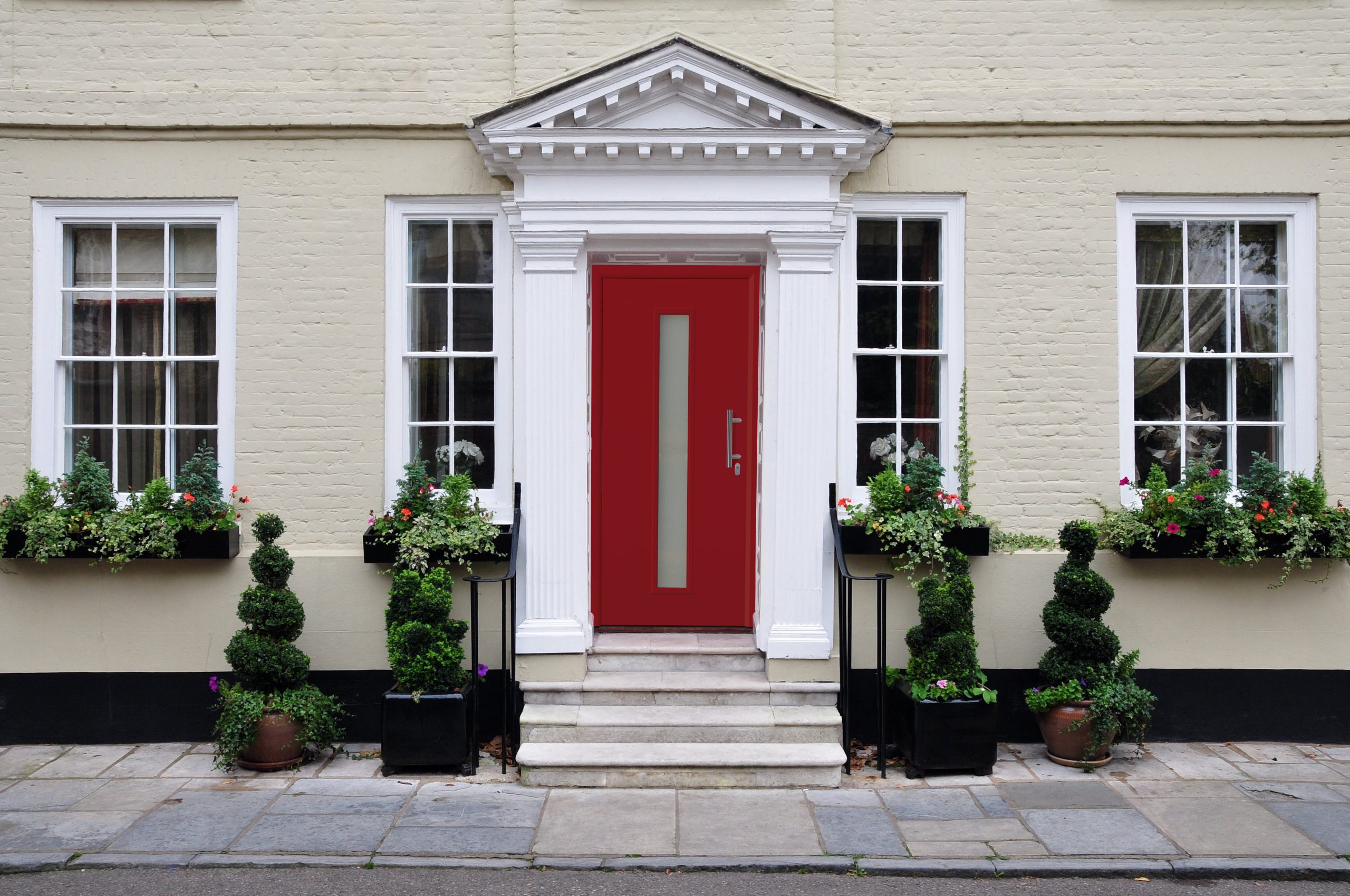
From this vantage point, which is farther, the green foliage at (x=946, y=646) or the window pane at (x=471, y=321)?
the window pane at (x=471, y=321)

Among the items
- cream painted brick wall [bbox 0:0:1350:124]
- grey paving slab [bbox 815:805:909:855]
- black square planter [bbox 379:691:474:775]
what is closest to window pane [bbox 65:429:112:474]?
cream painted brick wall [bbox 0:0:1350:124]

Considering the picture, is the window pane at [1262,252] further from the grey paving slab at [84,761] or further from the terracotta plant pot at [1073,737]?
the grey paving slab at [84,761]

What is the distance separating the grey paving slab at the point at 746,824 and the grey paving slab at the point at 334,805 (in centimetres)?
157

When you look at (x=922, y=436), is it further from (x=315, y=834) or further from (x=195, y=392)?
(x=195, y=392)

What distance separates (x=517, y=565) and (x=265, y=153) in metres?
3.13

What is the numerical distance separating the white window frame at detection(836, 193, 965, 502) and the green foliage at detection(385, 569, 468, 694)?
2.60 metres

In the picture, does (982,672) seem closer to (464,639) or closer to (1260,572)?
(1260,572)

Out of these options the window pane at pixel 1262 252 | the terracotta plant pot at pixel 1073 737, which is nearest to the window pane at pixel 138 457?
the terracotta plant pot at pixel 1073 737

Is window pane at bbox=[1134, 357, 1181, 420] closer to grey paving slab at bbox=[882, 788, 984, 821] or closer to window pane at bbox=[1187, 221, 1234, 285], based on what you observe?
window pane at bbox=[1187, 221, 1234, 285]

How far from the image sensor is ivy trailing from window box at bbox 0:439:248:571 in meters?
6.38

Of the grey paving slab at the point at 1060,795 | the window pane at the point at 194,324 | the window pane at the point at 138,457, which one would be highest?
the window pane at the point at 194,324

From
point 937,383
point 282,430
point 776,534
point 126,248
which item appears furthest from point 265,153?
point 937,383

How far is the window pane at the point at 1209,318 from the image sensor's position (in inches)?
272

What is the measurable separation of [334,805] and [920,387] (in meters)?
4.37
